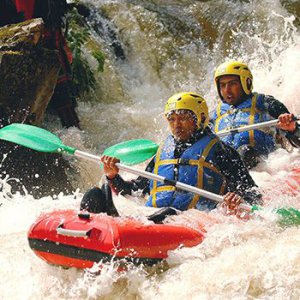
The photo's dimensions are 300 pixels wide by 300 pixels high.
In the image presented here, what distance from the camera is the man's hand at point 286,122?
516cm

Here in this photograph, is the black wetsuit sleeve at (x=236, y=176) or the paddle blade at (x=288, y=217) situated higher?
the black wetsuit sleeve at (x=236, y=176)

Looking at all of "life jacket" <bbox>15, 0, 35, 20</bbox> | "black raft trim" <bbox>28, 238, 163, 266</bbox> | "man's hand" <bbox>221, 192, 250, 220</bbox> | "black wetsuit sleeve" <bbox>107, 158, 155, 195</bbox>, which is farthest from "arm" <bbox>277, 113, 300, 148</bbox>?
"life jacket" <bbox>15, 0, 35, 20</bbox>

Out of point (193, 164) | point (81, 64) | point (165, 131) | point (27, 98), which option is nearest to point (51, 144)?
point (193, 164)

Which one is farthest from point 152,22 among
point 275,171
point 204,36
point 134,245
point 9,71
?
point 134,245

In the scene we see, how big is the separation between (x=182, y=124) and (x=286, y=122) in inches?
51.4

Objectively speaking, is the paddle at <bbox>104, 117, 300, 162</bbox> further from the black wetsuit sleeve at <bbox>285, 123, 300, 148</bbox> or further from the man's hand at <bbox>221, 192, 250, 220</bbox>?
the man's hand at <bbox>221, 192, 250, 220</bbox>

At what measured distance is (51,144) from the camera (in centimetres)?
483

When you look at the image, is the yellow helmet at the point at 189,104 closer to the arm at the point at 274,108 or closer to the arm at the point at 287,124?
the arm at the point at 287,124

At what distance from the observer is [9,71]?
5.96 m

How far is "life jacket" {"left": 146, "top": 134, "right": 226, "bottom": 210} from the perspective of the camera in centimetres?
410

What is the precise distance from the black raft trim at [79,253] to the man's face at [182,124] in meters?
1.06

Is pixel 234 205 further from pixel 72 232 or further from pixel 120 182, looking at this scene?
pixel 72 232

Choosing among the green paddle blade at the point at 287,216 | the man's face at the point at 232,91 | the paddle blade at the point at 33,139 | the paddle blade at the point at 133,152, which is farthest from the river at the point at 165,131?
the man's face at the point at 232,91

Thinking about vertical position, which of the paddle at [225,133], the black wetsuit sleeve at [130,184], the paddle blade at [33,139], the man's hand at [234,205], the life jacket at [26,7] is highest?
the life jacket at [26,7]
